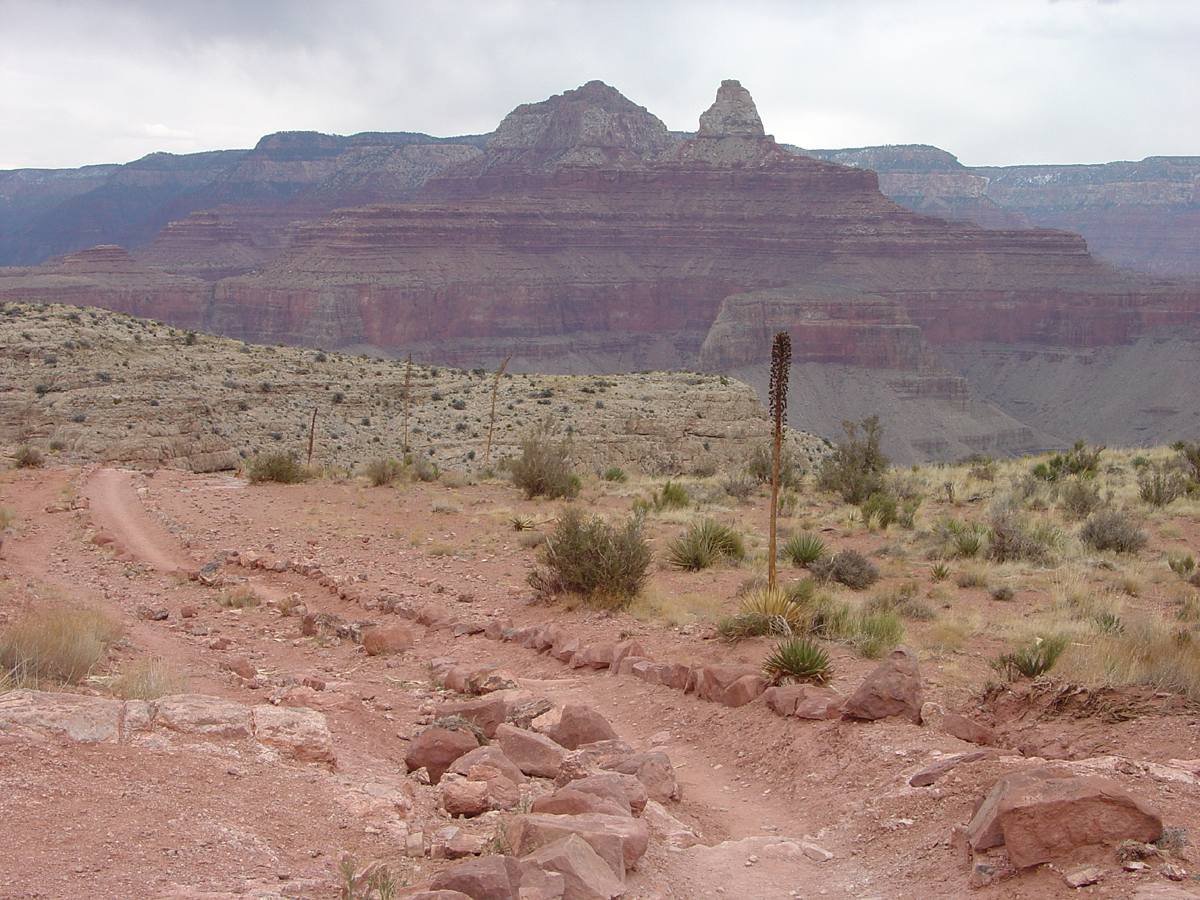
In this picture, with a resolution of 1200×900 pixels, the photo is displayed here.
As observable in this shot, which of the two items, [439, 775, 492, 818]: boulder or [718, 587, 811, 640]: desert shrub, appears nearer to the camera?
[439, 775, 492, 818]: boulder

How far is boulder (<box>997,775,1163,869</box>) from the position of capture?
4.30 m

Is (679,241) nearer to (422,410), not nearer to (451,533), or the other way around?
(422,410)

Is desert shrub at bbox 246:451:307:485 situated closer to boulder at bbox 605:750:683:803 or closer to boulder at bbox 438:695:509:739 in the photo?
boulder at bbox 438:695:509:739

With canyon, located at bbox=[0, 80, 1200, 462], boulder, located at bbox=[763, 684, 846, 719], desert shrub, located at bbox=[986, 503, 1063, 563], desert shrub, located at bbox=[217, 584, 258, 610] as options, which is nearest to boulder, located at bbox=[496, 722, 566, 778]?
boulder, located at bbox=[763, 684, 846, 719]

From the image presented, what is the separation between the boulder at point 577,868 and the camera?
4.21 meters

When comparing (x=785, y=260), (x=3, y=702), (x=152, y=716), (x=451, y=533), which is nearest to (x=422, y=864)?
(x=152, y=716)

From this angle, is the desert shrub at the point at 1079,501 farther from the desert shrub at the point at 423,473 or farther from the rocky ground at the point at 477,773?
the desert shrub at the point at 423,473

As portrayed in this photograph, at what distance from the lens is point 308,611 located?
1151 cm

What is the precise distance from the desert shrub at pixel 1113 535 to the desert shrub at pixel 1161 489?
290 centimetres

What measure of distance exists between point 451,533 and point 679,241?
121 m

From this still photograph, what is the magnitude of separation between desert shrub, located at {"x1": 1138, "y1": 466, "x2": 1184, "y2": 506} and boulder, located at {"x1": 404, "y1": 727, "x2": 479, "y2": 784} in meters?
15.1

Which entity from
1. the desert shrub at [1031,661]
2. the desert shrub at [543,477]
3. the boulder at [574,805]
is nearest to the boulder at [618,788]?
the boulder at [574,805]

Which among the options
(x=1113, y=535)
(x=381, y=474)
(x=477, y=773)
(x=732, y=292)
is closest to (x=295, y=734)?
(x=477, y=773)

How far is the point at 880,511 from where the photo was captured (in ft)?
57.7
